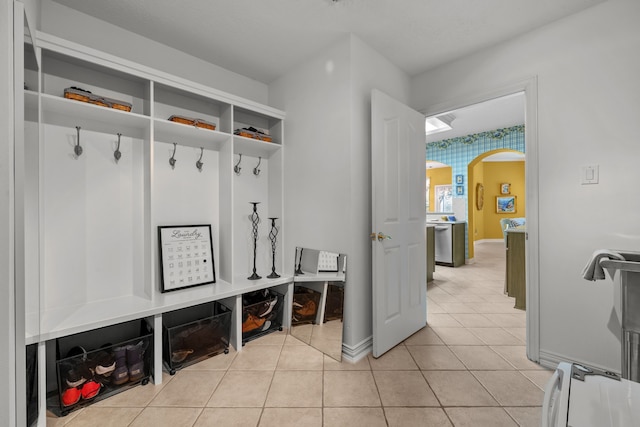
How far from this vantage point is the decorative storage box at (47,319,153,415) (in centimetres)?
157

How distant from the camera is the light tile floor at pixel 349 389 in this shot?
1518mm

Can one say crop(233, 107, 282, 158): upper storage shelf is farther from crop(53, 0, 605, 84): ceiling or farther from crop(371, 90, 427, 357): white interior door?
crop(371, 90, 427, 357): white interior door

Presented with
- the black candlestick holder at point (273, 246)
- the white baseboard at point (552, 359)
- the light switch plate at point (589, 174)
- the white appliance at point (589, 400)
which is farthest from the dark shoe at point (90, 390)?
the light switch plate at point (589, 174)

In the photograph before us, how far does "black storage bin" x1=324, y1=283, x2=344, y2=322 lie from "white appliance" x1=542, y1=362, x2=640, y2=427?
1.43 metres

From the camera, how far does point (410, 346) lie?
235 centimetres

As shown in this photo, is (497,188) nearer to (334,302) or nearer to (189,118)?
(334,302)

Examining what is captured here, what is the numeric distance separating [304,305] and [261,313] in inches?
16.1

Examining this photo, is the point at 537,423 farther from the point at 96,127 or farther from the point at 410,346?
the point at 96,127

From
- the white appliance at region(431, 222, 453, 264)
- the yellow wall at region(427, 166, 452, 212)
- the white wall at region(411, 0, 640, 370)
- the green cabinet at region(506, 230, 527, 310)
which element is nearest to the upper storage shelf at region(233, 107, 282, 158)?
the white wall at region(411, 0, 640, 370)

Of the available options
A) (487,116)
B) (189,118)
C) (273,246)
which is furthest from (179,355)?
(487,116)

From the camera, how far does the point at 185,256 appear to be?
7.57ft

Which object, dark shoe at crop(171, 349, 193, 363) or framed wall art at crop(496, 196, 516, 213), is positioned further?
framed wall art at crop(496, 196, 516, 213)

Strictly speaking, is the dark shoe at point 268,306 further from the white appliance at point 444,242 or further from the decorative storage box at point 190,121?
the white appliance at point 444,242

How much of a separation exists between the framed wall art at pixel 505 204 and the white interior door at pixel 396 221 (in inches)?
323
